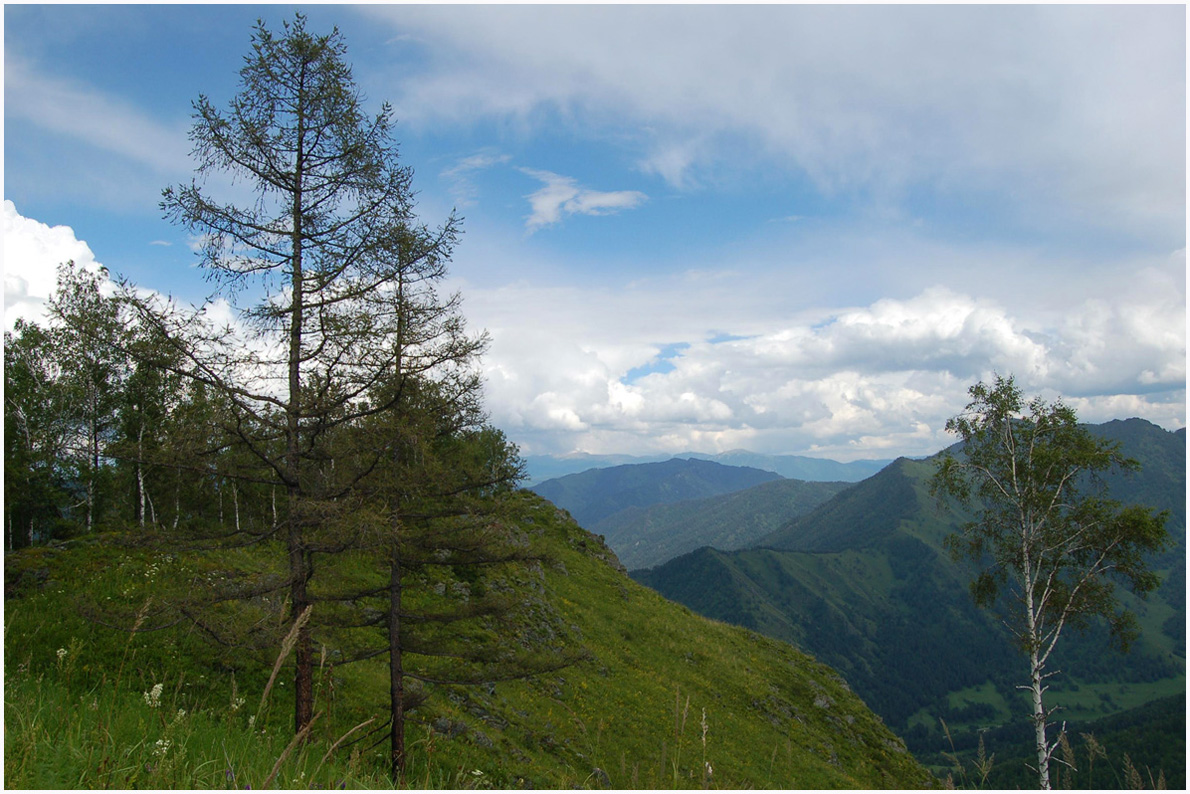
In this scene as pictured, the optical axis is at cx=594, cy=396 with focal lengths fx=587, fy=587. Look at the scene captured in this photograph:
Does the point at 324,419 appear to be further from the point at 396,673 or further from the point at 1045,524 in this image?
the point at 1045,524

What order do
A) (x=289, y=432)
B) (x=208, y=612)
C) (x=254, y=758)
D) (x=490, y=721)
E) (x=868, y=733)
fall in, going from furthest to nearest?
(x=868, y=733), (x=490, y=721), (x=289, y=432), (x=208, y=612), (x=254, y=758)

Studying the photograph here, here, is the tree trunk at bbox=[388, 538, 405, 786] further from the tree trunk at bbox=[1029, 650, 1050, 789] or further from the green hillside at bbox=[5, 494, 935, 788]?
the tree trunk at bbox=[1029, 650, 1050, 789]

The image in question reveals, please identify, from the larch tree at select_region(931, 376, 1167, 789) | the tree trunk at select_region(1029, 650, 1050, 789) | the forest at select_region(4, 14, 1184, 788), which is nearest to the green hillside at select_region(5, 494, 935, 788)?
the forest at select_region(4, 14, 1184, 788)

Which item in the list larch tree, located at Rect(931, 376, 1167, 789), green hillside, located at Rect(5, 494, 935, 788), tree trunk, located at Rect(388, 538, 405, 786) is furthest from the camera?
larch tree, located at Rect(931, 376, 1167, 789)

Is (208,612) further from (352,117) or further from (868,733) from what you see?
(868,733)

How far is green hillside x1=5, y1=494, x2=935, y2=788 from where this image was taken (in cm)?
479

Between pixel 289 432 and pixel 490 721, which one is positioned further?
pixel 490 721

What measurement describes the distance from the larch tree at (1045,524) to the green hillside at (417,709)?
10.1 metres

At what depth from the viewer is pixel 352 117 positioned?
35.7ft

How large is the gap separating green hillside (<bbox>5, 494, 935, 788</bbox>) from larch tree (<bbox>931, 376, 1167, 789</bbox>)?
33.2ft

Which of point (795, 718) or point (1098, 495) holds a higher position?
point (1098, 495)

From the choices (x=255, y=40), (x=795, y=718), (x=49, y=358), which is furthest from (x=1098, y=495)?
(x=49, y=358)

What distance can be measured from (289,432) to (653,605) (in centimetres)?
3125

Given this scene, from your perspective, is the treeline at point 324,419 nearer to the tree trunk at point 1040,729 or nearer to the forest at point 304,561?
the forest at point 304,561
